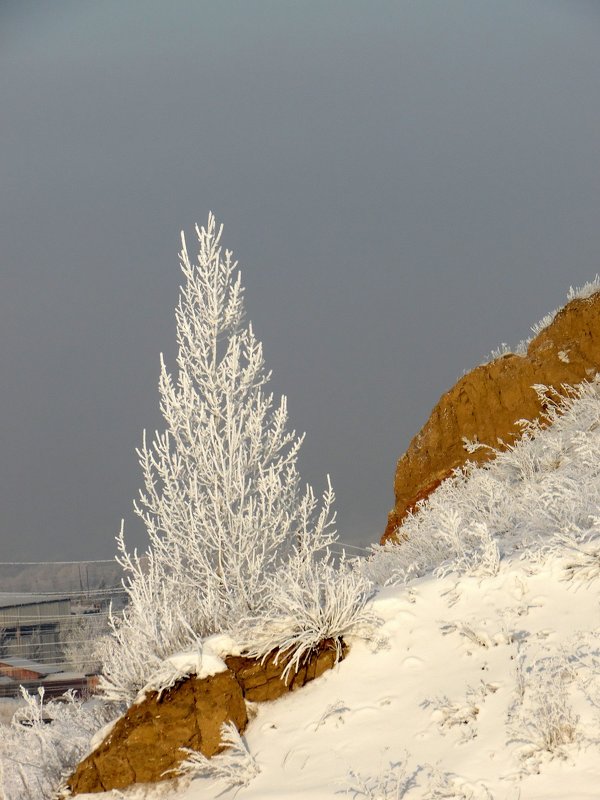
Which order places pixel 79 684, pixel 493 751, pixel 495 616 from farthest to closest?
pixel 79 684 < pixel 495 616 < pixel 493 751

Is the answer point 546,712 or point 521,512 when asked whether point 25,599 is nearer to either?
point 521,512

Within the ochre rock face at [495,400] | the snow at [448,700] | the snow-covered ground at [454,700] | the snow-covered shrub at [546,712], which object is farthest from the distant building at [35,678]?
the snow-covered shrub at [546,712]

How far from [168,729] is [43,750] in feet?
4.00

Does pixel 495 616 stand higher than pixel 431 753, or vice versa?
pixel 495 616

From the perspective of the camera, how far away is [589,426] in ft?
36.0

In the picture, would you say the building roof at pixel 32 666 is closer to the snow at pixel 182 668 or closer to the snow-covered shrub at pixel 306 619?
the snow at pixel 182 668

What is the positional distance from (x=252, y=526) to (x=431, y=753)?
2800mm

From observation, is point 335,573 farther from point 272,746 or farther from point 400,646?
point 272,746

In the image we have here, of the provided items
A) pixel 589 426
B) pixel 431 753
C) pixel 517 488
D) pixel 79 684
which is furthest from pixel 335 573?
pixel 79 684

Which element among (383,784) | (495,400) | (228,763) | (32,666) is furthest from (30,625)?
(383,784)

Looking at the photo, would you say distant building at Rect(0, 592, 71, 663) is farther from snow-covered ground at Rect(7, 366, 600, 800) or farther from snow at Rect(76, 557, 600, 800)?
snow at Rect(76, 557, 600, 800)

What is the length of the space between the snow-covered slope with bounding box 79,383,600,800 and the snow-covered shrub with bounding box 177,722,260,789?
3 cm

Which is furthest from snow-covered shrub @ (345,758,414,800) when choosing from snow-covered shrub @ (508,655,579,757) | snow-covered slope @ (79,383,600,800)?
snow-covered shrub @ (508,655,579,757)

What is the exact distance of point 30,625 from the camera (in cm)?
3231
